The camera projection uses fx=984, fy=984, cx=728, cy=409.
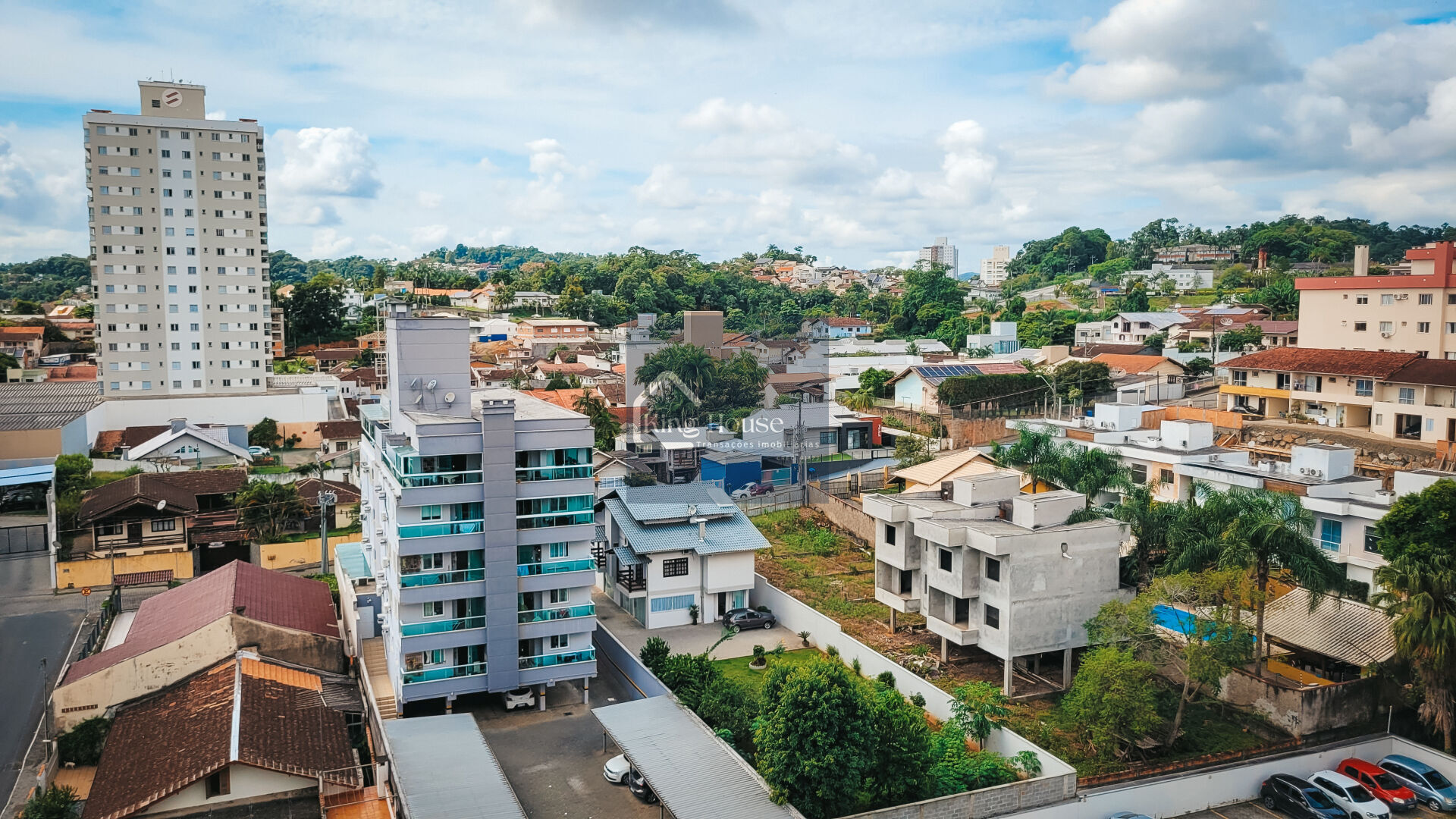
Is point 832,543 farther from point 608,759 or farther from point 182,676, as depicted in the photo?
point 182,676

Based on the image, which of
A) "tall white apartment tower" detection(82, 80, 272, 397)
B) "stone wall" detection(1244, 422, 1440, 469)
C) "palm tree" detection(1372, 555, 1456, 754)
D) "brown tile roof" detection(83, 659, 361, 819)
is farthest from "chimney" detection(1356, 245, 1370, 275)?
"tall white apartment tower" detection(82, 80, 272, 397)

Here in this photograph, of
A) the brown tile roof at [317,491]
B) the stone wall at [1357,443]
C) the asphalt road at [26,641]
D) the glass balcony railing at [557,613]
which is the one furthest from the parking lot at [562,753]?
the stone wall at [1357,443]

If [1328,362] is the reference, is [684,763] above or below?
below

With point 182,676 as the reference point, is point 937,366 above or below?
above

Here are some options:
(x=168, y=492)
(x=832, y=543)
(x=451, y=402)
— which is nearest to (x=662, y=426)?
(x=832, y=543)

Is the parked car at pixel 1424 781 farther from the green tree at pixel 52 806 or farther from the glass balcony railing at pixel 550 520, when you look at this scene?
the green tree at pixel 52 806

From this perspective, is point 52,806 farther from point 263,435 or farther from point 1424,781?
point 263,435

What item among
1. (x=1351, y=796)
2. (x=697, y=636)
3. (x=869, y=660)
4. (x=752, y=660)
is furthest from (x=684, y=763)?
(x=1351, y=796)
